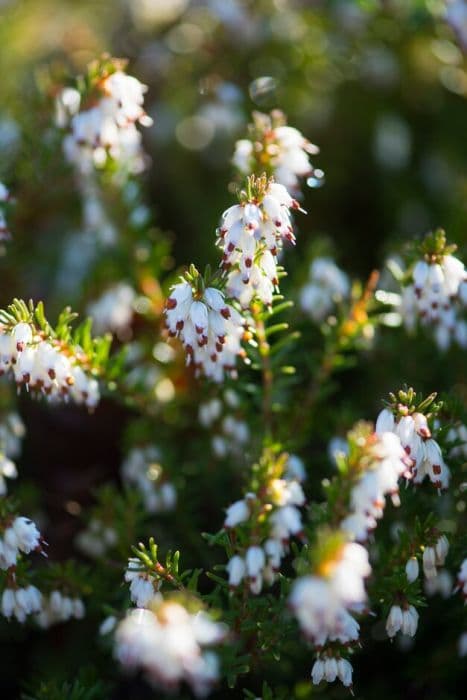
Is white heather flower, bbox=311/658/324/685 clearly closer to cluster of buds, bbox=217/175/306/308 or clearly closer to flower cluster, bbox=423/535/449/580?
flower cluster, bbox=423/535/449/580

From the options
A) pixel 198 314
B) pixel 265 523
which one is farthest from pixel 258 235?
pixel 265 523

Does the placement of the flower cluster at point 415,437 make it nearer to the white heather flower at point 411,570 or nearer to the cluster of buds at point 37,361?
the white heather flower at point 411,570

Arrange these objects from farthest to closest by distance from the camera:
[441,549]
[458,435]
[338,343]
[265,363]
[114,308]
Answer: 1. [114,308]
2. [338,343]
3. [265,363]
4. [458,435]
5. [441,549]

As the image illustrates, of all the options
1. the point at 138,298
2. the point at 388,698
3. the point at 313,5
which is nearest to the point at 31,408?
the point at 138,298

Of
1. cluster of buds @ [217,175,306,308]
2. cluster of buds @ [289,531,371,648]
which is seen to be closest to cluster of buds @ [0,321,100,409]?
cluster of buds @ [217,175,306,308]

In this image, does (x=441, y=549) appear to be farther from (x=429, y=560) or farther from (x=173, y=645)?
(x=173, y=645)

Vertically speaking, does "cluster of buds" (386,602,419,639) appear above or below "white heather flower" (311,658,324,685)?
above

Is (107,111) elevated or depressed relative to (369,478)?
elevated
